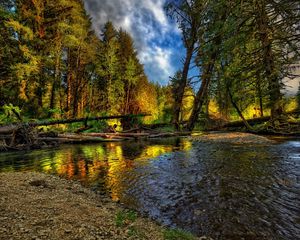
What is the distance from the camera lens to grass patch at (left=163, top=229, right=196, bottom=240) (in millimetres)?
3207

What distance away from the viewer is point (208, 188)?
5.52m

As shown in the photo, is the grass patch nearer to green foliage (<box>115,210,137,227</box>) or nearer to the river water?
the river water

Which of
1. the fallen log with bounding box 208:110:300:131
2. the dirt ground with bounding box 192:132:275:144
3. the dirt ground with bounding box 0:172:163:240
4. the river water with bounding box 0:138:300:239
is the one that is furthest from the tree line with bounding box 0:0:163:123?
the dirt ground with bounding box 0:172:163:240

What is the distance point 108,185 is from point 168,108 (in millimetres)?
52712

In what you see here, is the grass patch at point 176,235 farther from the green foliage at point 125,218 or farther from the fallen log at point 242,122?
the fallen log at point 242,122

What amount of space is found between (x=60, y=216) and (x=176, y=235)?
161 cm

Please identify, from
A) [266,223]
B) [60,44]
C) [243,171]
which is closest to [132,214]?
[266,223]

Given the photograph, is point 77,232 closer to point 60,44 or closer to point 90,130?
point 90,130

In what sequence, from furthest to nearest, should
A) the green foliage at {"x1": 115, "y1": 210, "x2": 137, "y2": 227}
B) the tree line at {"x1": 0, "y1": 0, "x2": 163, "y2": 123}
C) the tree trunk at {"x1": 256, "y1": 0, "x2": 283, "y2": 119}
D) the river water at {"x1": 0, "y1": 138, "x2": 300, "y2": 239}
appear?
the tree line at {"x1": 0, "y1": 0, "x2": 163, "y2": 123}, the tree trunk at {"x1": 256, "y1": 0, "x2": 283, "y2": 119}, the river water at {"x1": 0, "y1": 138, "x2": 300, "y2": 239}, the green foliage at {"x1": 115, "y1": 210, "x2": 137, "y2": 227}

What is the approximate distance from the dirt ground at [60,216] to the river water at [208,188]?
0.54 m

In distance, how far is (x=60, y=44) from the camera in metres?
25.3

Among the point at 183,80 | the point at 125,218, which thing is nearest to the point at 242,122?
the point at 183,80

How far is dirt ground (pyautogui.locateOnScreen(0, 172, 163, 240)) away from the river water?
1.78 feet

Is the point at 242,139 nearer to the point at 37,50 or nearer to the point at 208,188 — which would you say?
the point at 208,188
